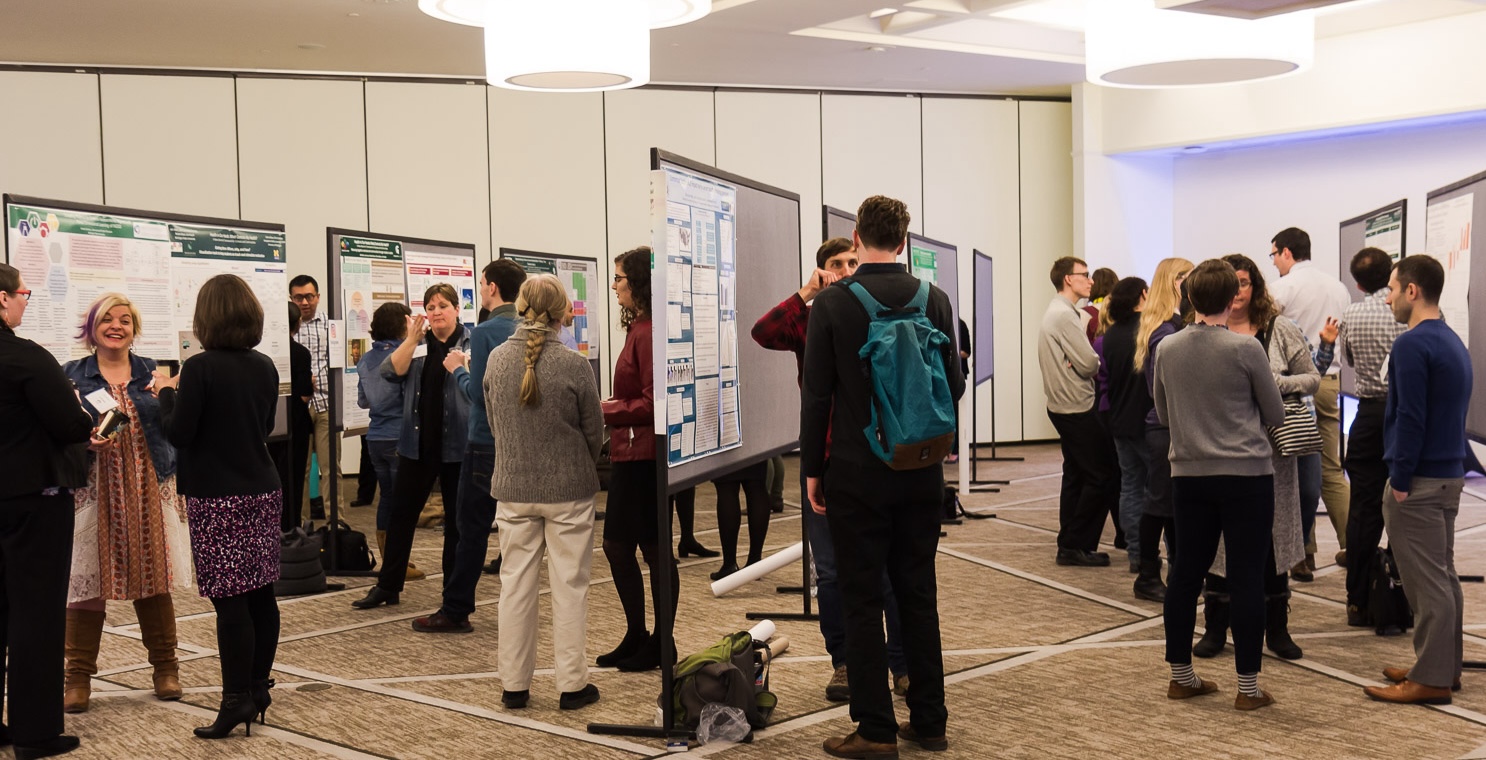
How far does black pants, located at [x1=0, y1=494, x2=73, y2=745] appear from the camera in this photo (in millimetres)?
3900

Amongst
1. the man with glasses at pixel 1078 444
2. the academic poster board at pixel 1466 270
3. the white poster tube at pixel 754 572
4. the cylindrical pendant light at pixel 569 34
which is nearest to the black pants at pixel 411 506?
the white poster tube at pixel 754 572

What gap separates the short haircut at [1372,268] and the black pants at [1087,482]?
1.72m

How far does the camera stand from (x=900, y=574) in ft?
12.8

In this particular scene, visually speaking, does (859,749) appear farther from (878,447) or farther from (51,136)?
(51,136)

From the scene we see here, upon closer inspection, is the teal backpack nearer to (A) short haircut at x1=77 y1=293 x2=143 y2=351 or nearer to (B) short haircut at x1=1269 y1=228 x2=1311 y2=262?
(A) short haircut at x1=77 y1=293 x2=143 y2=351

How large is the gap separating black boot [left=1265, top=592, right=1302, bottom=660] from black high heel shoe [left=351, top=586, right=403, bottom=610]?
3951 mm

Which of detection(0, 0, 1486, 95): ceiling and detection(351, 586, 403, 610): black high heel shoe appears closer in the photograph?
detection(351, 586, 403, 610): black high heel shoe

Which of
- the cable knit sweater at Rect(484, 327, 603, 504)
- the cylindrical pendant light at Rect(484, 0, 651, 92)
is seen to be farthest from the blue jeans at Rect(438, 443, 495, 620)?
the cylindrical pendant light at Rect(484, 0, 651, 92)

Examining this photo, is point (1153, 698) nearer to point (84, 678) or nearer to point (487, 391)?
point (487, 391)

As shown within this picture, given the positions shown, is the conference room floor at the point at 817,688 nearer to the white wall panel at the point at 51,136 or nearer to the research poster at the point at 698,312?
the research poster at the point at 698,312

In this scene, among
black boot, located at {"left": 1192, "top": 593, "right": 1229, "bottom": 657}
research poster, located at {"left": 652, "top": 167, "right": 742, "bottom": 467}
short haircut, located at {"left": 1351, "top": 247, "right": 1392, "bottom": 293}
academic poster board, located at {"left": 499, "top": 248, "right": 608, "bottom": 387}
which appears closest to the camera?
research poster, located at {"left": 652, "top": 167, "right": 742, "bottom": 467}

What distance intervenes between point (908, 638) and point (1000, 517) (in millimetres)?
5034

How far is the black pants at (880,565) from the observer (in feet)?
12.4

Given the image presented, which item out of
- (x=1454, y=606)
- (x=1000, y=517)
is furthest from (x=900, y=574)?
(x=1000, y=517)
